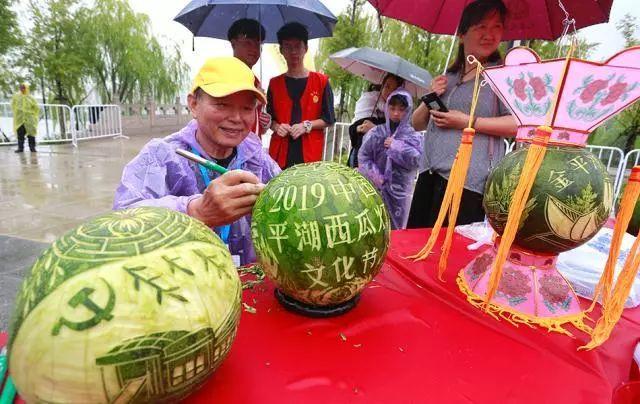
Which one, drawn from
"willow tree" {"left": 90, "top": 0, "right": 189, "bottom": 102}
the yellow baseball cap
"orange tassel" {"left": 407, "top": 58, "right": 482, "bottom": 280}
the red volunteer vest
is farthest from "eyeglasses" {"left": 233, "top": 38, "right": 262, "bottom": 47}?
"willow tree" {"left": 90, "top": 0, "right": 189, "bottom": 102}

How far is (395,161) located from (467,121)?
4.43 feet

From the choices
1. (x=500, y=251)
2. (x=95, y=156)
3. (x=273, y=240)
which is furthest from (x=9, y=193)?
(x=500, y=251)

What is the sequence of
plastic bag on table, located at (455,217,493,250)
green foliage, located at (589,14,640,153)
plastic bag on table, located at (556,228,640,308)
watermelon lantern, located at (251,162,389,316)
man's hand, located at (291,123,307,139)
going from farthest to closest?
green foliage, located at (589,14,640,153) < man's hand, located at (291,123,307,139) < plastic bag on table, located at (455,217,493,250) < plastic bag on table, located at (556,228,640,308) < watermelon lantern, located at (251,162,389,316)

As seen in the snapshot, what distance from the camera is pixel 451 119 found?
181 centimetres

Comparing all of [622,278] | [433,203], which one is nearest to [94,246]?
[622,278]

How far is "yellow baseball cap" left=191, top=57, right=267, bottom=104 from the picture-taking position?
1256mm

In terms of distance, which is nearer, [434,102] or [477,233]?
[477,233]

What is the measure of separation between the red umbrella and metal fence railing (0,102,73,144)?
10.2 m

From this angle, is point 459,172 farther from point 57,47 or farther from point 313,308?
point 57,47

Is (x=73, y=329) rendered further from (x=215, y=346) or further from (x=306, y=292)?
(x=306, y=292)

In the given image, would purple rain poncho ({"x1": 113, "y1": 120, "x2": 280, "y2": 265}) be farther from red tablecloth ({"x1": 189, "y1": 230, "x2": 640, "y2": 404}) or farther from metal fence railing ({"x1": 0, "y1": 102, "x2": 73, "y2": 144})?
metal fence railing ({"x1": 0, "y1": 102, "x2": 73, "y2": 144})

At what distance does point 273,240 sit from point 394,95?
8.34 ft

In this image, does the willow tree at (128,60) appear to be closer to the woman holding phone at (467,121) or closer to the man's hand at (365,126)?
the man's hand at (365,126)

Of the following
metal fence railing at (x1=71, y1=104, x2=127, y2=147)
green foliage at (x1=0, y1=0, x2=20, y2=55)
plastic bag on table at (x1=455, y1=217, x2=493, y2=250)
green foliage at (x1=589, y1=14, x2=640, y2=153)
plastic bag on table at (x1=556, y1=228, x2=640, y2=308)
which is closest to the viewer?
plastic bag on table at (x1=556, y1=228, x2=640, y2=308)
